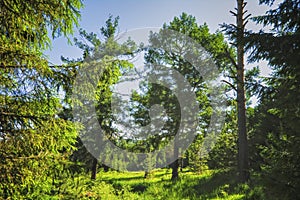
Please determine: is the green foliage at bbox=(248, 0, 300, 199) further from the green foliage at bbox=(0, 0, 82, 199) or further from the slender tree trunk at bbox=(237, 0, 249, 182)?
the slender tree trunk at bbox=(237, 0, 249, 182)

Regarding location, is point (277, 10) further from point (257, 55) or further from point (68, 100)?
point (68, 100)

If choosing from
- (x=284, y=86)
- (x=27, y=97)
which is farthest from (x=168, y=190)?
(x=27, y=97)

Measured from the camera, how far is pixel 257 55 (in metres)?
6.01

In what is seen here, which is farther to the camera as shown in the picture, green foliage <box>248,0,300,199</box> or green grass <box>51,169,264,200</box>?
green grass <box>51,169,264,200</box>

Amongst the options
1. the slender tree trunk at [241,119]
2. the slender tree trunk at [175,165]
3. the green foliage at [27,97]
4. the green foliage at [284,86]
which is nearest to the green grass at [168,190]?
the slender tree trunk at [241,119]

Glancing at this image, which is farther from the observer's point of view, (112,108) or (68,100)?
(112,108)

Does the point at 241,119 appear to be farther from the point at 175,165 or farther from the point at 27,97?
the point at 27,97

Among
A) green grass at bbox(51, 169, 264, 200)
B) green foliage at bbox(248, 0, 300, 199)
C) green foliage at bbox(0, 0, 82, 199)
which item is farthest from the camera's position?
green grass at bbox(51, 169, 264, 200)

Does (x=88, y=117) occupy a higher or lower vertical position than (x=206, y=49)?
lower

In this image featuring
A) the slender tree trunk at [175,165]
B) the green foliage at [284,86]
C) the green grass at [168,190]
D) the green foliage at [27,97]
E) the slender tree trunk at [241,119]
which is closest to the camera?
the green foliage at [27,97]

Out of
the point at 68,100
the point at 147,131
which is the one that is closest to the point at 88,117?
the point at 147,131

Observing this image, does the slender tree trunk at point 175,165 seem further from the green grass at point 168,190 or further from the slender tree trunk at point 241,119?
the slender tree trunk at point 241,119

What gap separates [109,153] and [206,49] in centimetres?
1003

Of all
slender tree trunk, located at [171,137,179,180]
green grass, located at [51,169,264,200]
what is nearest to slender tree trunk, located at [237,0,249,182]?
green grass, located at [51,169,264,200]
